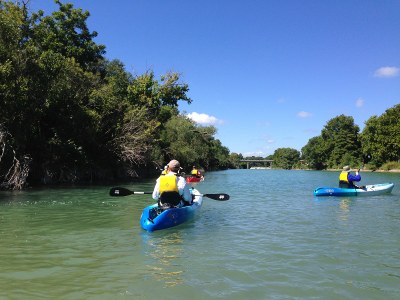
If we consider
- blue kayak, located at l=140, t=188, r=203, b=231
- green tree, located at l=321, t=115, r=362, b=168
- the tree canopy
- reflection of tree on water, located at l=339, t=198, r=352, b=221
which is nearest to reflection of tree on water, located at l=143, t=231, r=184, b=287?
blue kayak, located at l=140, t=188, r=203, b=231

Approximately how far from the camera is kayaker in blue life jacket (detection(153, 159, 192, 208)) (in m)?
9.01

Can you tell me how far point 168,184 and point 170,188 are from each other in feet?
0.42

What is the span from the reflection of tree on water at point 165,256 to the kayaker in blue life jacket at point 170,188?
85 centimetres

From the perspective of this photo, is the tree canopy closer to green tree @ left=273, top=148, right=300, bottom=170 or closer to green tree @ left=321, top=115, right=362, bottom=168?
green tree @ left=321, top=115, right=362, bottom=168

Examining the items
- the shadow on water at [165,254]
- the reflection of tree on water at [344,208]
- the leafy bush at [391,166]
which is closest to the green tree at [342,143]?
the leafy bush at [391,166]

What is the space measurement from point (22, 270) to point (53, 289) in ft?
3.57

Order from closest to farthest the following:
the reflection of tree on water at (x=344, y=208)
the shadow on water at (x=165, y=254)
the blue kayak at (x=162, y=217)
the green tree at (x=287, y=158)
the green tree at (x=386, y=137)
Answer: the shadow on water at (x=165, y=254)
the blue kayak at (x=162, y=217)
the reflection of tree on water at (x=344, y=208)
the green tree at (x=386, y=137)
the green tree at (x=287, y=158)

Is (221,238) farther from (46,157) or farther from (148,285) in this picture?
(46,157)

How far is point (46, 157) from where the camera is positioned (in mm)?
23000

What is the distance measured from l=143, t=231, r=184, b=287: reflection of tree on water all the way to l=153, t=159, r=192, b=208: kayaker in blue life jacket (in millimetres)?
847

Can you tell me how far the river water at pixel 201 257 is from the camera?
4969 mm

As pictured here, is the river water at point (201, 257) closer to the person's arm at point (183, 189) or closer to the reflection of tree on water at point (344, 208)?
the reflection of tree on water at point (344, 208)

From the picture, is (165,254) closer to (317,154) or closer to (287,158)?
(317,154)

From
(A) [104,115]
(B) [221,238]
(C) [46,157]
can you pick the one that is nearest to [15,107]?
(C) [46,157]
